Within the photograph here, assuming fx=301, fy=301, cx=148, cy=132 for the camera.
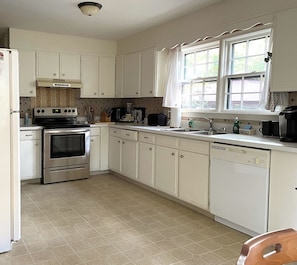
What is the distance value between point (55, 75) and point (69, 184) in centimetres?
186

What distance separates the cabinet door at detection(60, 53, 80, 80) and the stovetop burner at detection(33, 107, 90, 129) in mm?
577

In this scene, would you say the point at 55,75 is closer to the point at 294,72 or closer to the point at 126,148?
the point at 126,148

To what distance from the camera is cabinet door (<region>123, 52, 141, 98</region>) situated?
16.6ft

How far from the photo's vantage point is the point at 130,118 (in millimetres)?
5562

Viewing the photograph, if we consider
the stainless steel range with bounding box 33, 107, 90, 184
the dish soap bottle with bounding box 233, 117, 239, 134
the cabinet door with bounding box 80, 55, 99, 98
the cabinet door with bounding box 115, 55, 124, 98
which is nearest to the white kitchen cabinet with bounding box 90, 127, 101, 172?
the stainless steel range with bounding box 33, 107, 90, 184

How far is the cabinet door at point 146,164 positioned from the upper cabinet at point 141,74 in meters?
0.91

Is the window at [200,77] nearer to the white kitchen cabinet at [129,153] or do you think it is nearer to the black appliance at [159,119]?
the black appliance at [159,119]

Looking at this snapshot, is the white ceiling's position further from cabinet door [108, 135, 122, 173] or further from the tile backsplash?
cabinet door [108, 135, 122, 173]

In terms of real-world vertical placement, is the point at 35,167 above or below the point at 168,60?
below

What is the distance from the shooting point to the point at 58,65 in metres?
5.12

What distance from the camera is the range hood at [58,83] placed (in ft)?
16.1

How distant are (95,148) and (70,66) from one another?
4.88 ft

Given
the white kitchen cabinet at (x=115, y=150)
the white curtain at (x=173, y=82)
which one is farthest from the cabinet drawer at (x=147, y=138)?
the white kitchen cabinet at (x=115, y=150)

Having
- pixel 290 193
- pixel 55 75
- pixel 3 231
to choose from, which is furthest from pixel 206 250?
pixel 55 75
